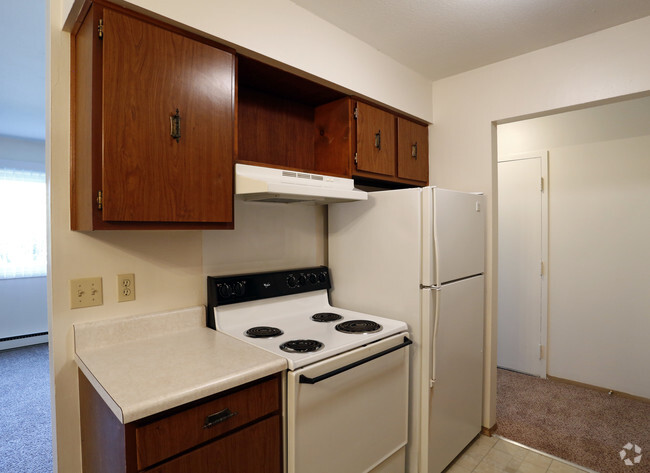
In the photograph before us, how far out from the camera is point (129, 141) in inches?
49.3

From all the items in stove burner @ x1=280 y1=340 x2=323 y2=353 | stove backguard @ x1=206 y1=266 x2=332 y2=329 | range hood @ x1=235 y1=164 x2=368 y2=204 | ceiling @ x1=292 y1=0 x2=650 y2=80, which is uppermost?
ceiling @ x1=292 y1=0 x2=650 y2=80

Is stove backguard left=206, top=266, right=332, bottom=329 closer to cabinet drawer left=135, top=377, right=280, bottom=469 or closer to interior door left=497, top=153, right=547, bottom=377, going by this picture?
cabinet drawer left=135, top=377, right=280, bottom=469

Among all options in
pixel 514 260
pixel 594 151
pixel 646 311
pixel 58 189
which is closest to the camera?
pixel 58 189

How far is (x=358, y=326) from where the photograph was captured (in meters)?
1.80

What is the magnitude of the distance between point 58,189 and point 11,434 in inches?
85.8

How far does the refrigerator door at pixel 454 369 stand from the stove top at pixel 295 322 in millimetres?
264

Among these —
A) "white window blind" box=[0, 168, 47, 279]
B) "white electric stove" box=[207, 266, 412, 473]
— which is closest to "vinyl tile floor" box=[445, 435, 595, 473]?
"white electric stove" box=[207, 266, 412, 473]

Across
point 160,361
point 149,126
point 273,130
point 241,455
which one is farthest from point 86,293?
point 273,130

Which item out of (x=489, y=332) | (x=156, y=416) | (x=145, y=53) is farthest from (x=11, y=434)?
(x=489, y=332)

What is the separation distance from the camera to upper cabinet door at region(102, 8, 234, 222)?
1223 millimetres

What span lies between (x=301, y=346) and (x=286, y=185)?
2.21ft

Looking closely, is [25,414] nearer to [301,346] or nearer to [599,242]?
[301,346]

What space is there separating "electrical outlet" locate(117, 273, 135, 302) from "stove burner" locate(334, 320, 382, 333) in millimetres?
930

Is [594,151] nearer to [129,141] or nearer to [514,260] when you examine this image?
[514,260]
